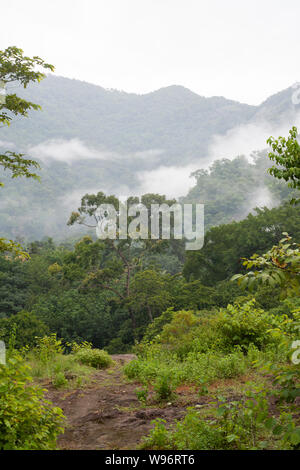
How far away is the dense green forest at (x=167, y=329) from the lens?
2.95 meters

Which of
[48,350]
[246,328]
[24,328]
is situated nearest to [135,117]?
[24,328]

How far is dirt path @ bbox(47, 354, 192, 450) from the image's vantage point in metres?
3.66

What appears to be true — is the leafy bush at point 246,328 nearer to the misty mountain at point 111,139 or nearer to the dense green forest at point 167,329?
the dense green forest at point 167,329

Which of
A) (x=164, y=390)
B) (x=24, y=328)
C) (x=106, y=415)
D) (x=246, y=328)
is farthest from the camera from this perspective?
(x=24, y=328)

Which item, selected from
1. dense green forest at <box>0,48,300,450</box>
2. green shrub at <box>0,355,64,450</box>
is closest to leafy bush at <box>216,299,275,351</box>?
dense green forest at <box>0,48,300,450</box>

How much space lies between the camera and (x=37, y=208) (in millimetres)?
97250

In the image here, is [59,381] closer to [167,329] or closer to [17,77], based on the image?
[167,329]

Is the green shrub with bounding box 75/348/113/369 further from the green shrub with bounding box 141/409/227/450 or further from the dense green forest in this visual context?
the green shrub with bounding box 141/409/227/450

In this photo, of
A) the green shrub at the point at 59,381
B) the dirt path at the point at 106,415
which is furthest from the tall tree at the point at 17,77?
the dirt path at the point at 106,415

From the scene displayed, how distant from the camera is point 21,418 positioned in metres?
2.83

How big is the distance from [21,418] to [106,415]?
73.0 inches

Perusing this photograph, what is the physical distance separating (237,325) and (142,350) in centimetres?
242

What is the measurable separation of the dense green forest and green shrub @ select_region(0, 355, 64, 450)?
0.03ft

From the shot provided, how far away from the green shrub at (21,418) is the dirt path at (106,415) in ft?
1.75
